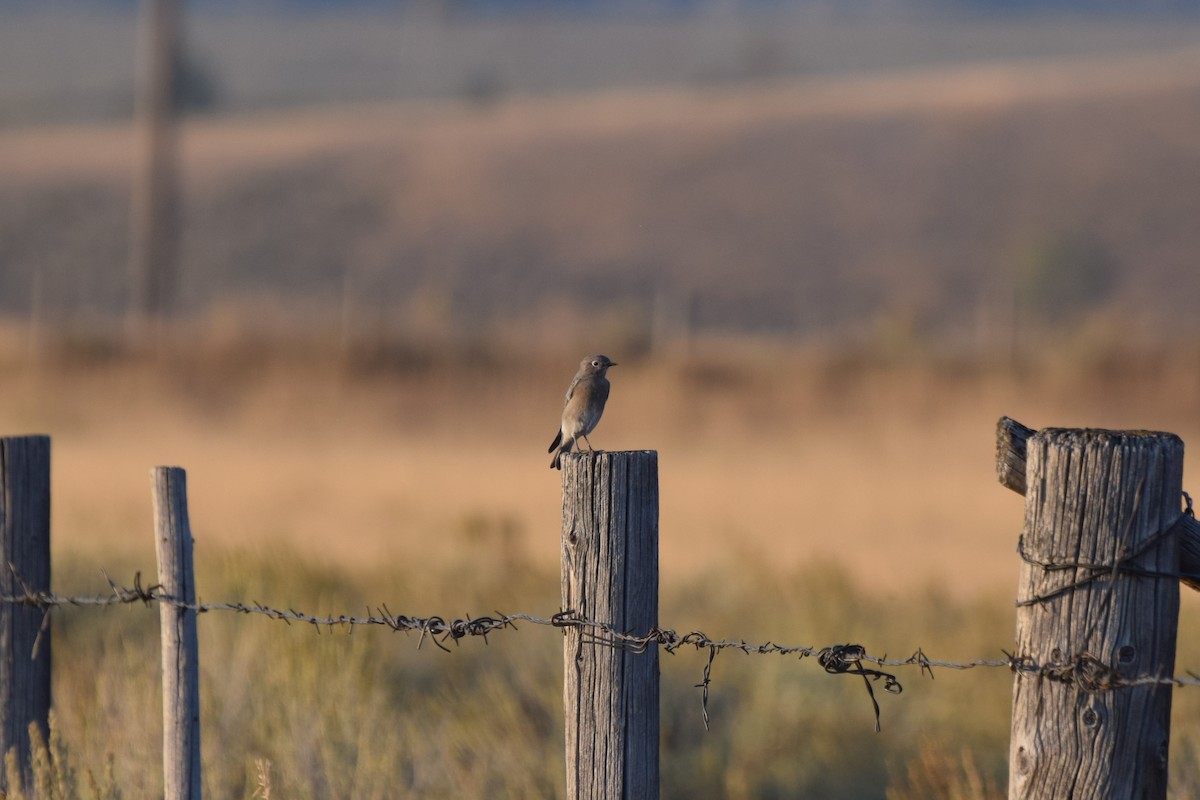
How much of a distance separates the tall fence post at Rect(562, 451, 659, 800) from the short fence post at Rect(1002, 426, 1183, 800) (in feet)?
2.74

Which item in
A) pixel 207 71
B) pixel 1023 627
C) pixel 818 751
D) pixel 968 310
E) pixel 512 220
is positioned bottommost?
pixel 818 751

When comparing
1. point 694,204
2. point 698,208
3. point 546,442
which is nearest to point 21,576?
point 546,442

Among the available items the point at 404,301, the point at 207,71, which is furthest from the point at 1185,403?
the point at 207,71

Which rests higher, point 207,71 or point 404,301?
point 207,71

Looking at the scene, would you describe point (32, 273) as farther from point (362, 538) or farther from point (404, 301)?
point (362, 538)

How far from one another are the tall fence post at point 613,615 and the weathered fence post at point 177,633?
1.26 meters

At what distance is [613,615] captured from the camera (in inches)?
133

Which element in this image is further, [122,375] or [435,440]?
[122,375]

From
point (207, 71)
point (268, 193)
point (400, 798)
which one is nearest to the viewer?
point (400, 798)

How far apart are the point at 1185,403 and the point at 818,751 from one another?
14063mm

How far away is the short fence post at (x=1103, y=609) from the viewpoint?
9.78 ft

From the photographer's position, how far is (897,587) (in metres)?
11.1

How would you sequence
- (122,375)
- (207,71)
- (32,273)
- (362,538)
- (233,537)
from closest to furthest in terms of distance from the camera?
(233,537)
(362,538)
(122,375)
(32,273)
(207,71)

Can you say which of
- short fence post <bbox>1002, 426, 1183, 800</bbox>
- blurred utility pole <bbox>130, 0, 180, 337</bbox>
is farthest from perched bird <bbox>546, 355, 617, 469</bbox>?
blurred utility pole <bbox>130, 0, 180, 337</bbox>
